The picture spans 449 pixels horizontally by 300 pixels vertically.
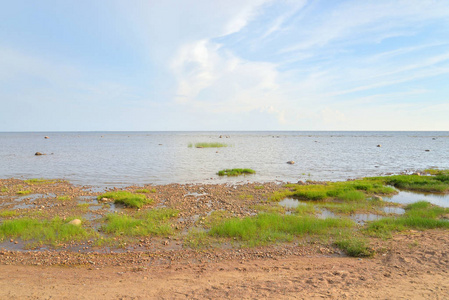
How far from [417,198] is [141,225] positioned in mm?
18025

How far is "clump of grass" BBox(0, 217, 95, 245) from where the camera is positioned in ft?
35.2

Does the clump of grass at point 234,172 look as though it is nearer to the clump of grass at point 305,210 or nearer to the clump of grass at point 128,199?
the clump of grass at point 128,199

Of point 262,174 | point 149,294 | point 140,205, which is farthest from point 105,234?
point 262,174

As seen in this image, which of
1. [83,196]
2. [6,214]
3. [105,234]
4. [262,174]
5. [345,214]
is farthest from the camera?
[262,174]

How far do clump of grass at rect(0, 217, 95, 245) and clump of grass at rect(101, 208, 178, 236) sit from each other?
0.97 m

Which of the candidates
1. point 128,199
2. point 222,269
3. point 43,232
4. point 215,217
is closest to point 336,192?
point 215,217

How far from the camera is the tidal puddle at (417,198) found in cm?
1758

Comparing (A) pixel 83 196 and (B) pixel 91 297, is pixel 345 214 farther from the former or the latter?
(A) pixel 83 196

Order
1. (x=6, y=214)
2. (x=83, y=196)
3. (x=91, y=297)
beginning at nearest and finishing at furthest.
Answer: (x=91, y=297) < (x=6, y=214) < (x=83, y=196)

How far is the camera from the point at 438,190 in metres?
20.5

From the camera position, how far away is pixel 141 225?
12.2 meters

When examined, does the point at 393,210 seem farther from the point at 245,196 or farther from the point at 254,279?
the point at 254,279

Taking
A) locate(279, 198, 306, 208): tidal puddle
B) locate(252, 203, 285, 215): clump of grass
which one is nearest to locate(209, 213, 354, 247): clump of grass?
locate(252, 203, 285, 215): clump of grass

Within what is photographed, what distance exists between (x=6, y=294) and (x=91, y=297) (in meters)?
2.16
